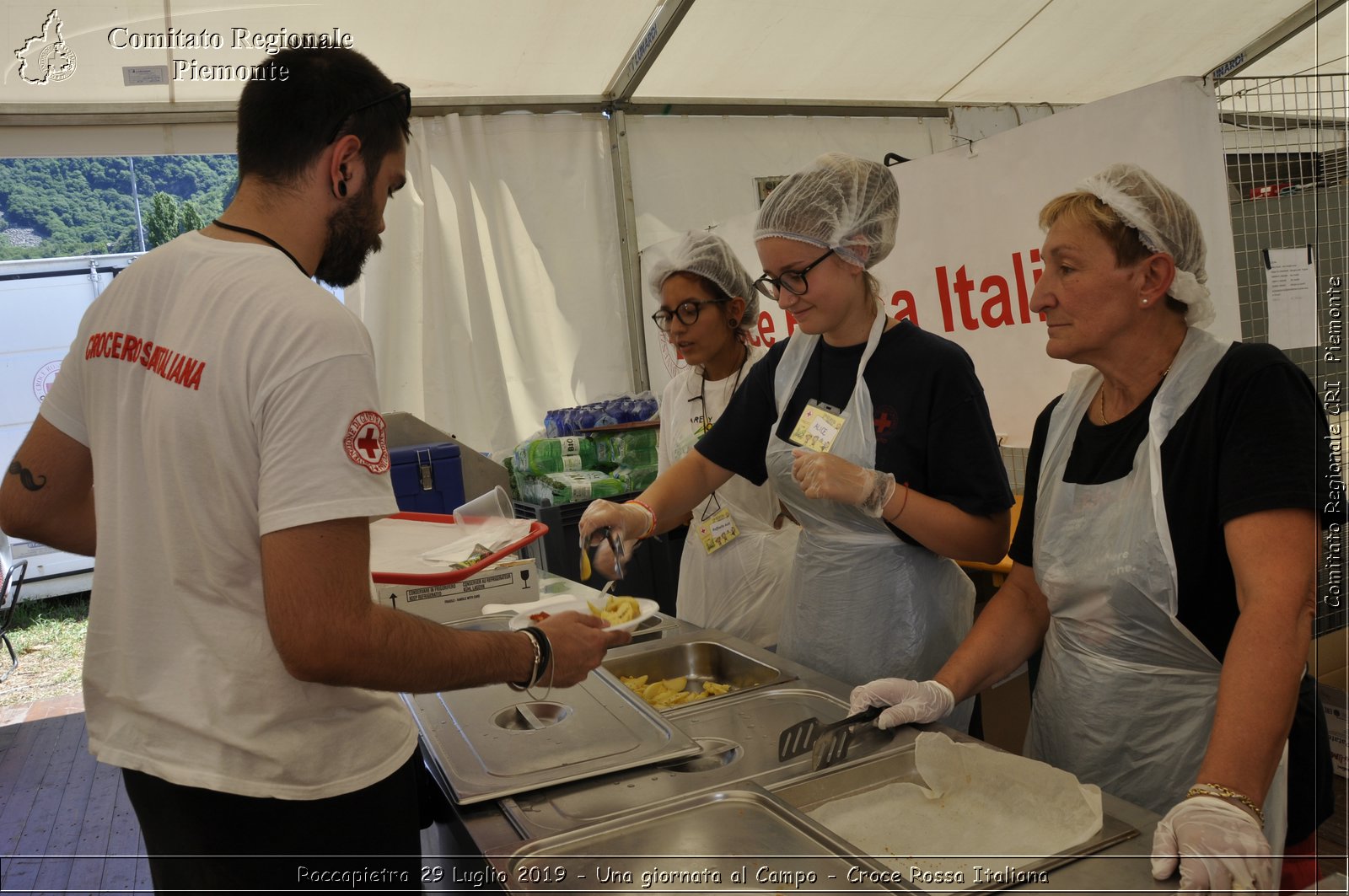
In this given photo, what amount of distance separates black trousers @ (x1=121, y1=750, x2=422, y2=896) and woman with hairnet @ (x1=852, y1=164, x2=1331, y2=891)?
2.65 ft

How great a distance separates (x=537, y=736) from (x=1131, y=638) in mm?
990

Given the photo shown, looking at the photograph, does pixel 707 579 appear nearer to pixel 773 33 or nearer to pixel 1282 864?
pixel 1282 864

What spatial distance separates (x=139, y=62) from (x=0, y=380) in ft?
13.9

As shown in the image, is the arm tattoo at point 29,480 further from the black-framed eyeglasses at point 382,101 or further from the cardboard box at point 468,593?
the cardboard box at point 468,593

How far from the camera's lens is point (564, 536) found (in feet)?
13.2

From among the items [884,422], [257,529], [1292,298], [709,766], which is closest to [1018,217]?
[1292,298]

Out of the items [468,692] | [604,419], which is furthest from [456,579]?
[604,419]

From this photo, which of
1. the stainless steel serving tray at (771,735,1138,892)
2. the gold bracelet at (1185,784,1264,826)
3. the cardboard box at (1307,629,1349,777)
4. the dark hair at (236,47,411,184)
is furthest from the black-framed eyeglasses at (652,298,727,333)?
the gold bracelet at (1185,784,1264,826)

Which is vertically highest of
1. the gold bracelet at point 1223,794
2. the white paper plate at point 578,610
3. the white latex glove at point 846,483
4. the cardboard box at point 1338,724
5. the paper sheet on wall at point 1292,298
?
the paper sheet on wall at point 1292,298

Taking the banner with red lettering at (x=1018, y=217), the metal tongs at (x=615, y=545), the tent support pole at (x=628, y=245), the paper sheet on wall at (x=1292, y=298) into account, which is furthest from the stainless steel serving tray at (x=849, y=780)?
the tent support pole at (x=628, y=245)

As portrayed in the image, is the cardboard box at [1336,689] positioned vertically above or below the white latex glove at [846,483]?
below

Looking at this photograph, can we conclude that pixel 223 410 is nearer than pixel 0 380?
Yes

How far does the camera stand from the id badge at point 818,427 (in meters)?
1.95

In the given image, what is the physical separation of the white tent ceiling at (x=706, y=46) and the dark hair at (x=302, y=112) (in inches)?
111
